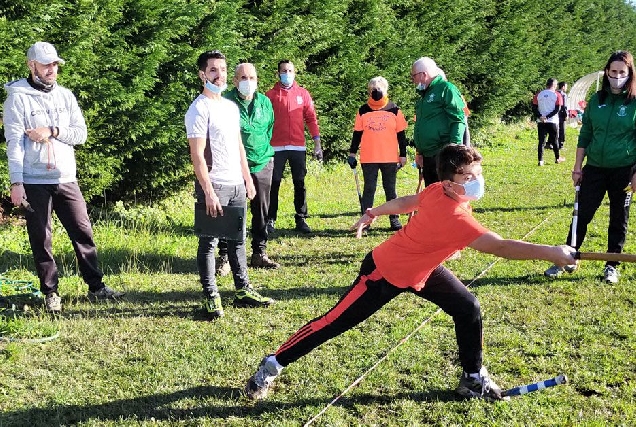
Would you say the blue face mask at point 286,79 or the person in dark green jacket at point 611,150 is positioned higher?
the blue face mask at point 286,79

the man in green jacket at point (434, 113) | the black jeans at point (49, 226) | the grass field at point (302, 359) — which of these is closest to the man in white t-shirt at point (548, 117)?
the grass field at point (302, 359)

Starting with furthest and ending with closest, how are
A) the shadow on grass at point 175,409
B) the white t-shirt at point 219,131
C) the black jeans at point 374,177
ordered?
the black jeans at point 374,177 → the white t-shirt at point 219,131 → the shadow on grass at point 175,409

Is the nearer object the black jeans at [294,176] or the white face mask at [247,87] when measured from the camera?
the white face mask at [247,87]

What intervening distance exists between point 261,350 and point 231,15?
5875 mm

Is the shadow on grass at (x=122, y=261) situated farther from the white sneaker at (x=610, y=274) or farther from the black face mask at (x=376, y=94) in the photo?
the white sneaker at (x=610, y=274)

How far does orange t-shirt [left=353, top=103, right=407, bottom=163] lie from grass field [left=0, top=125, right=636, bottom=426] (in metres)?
1.25

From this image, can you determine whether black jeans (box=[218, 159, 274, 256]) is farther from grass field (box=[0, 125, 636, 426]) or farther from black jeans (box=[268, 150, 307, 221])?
black jeans (box=[268, 150, 307, 221])

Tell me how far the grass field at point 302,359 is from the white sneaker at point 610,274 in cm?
9

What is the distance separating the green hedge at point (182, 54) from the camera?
7.00 m

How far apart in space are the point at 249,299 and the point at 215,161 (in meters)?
1.19

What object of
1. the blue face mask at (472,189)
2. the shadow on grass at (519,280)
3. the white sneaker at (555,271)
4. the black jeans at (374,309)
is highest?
the blue face mask at (472,189)

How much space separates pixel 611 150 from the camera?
222 inches

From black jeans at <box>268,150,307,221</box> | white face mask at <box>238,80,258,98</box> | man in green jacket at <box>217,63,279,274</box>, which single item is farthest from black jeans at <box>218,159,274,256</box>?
black jeans at <box>268,150,307,221</box>

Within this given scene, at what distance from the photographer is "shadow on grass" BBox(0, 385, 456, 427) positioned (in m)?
3.59
